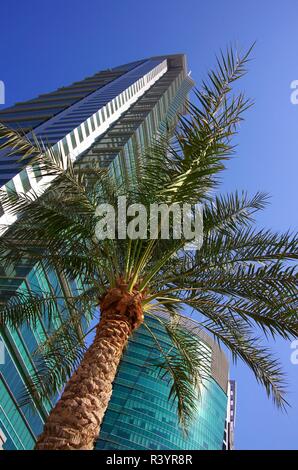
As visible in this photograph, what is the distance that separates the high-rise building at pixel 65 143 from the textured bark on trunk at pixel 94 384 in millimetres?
2619

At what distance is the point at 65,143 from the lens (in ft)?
A: 102

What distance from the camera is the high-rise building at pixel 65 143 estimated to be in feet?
72.0

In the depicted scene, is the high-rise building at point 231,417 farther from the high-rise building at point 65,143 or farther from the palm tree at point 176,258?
the palm tree at point 176,258

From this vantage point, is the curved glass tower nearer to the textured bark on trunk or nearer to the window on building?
the window on building

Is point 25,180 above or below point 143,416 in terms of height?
above

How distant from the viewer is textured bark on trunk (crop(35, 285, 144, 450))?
4508mm

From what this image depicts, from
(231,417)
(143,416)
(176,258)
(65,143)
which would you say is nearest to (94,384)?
(176,258)

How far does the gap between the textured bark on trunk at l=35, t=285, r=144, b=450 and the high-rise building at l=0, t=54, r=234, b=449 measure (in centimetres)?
262

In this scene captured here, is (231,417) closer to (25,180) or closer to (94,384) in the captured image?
(25,180)

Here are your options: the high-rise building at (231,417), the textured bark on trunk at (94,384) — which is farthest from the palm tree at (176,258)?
the high-rise building at (231,417)

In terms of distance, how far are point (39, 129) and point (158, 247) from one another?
31.4 m

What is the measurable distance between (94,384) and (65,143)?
27902 millimetres

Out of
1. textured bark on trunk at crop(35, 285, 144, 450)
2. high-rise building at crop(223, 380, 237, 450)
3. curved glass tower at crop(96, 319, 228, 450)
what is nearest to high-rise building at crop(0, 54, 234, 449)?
curved glass tower at crop(96, 319, 228, 450)

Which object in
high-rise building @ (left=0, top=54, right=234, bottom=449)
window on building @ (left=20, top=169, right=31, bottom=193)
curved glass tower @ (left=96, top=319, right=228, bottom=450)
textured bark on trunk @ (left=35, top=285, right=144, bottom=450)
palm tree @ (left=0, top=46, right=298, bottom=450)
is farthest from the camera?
curved glass tower @ (left=96, top=319, right=228, bottom=450)
